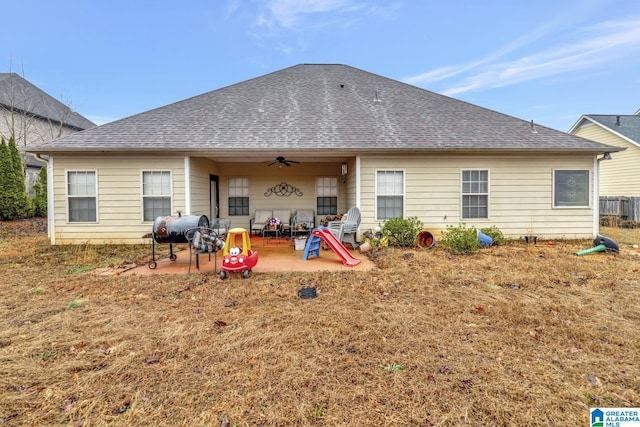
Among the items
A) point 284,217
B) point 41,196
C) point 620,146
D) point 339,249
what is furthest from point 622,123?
point 41,196

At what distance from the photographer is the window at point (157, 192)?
8070 mm

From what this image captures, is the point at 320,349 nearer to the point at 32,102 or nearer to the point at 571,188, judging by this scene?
the point at 571,188

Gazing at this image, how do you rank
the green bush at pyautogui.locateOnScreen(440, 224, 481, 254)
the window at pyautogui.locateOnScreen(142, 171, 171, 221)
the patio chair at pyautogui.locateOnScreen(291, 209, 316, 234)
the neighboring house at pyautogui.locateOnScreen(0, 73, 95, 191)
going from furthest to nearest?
the neighboring house at pyautogui.locateOnScreen(0, 73, 95, 191)
the patio chair at pyautogui.locateOnScreen(291, 209, 316, 234)
the window at pyautogui.locateOnScreen(142, 171, 171, 221)
the green bush at pyautogui.locateOnScreen(440, 224, 481, 254)

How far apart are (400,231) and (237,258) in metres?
4.20

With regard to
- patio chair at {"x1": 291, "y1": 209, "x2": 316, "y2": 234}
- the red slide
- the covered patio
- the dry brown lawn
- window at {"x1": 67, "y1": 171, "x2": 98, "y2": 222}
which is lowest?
the dry brown lawn

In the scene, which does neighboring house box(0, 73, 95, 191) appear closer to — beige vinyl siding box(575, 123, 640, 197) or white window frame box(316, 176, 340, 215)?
white window frame box(316, 176, 340, 215)

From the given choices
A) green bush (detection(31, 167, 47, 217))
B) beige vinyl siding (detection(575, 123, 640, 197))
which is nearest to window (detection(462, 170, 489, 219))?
beige vinyl siding (detection(575, 123, 640, 197))

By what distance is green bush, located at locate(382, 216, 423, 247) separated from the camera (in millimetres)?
7453

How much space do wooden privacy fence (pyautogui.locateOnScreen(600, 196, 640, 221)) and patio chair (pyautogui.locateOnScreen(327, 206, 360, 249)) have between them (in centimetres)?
1304

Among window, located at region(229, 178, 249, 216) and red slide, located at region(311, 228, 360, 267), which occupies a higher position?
window, located at region(229, 178, 249, 216)

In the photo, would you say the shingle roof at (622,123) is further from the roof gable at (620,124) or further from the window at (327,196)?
the window at (327,196)

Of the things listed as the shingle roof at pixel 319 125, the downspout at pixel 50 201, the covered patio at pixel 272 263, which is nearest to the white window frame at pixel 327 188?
the shingle roof at pixel 319 125

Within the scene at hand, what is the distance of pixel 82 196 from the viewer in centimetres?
796

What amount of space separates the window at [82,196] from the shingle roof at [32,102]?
1468cm
